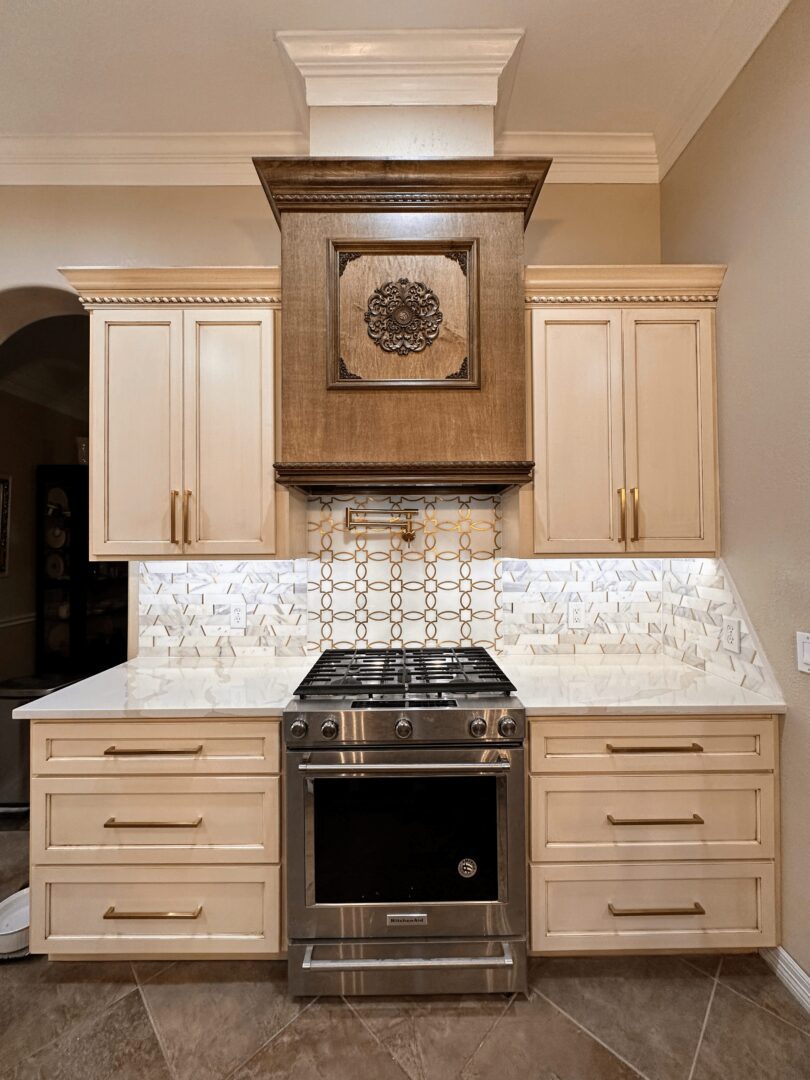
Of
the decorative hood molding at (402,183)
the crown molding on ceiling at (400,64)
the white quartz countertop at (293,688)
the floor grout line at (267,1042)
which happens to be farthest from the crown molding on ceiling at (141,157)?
the floor grout line at (267,1042)

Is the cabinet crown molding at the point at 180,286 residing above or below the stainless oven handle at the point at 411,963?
above

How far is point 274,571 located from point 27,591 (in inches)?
86.0

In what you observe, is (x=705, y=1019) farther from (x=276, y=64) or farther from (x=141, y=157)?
(x=141, y=157)

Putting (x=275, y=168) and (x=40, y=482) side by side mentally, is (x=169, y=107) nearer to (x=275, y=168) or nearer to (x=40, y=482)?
(x=275, y=168)

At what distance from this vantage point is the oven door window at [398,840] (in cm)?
188

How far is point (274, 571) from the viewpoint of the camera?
2605mm

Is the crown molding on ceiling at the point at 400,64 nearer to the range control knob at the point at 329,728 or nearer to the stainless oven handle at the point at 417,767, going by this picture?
the range control knob at the point at 329,728

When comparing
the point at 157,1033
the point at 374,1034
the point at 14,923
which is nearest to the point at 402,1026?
the point at 374,1034

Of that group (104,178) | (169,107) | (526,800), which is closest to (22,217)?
(104,178)

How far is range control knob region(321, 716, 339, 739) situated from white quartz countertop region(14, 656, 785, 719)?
187mm

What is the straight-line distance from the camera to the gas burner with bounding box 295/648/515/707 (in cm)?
198

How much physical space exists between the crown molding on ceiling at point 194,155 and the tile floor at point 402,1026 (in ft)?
10.4

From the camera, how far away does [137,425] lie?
227cm

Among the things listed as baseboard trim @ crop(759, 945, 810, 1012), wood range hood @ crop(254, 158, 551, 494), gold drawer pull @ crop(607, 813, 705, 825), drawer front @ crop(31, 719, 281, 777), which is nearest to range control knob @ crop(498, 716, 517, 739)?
gold drawer pull @ crop(607, 813, 705, 825)
